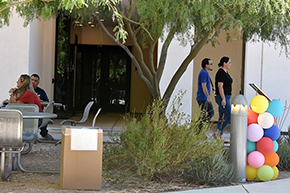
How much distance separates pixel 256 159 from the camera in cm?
465

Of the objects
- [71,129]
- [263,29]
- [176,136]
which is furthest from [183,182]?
[263,29]

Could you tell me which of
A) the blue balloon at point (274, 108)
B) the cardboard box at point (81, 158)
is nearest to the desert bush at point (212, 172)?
the blue balloon at point (274, 108)

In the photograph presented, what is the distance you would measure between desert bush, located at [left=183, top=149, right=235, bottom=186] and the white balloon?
695mm

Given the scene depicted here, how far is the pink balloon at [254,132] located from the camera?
4.65m

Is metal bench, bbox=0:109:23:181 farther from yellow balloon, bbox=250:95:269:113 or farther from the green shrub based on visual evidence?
the green shrub

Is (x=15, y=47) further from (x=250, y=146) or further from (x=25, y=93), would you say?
(x=250, y=146)

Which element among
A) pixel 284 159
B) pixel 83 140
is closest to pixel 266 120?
pixel 284 159

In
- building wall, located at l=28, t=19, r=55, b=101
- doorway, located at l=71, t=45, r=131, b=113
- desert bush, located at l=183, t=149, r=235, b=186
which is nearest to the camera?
desert bush, located at l=183, t=149, r=235, b=186

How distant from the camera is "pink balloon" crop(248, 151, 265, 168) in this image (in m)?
4.65

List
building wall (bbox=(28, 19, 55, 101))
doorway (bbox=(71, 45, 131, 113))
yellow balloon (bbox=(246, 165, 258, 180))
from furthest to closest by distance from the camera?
doorway (bbox=(71, 45, 131, 113)), building wall (bbox=(28, 19, 55, 101)), yellow balloon (bbox=(246, 165, 258, 180))

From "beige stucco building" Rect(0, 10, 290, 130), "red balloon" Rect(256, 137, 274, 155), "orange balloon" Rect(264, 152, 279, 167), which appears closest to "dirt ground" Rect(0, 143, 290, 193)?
"orange balloon" Rect(264, 152, 279, 167)

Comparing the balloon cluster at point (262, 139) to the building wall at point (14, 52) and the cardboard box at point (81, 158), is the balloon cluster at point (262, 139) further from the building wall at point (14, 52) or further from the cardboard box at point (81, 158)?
the building wall at point (14, 52)

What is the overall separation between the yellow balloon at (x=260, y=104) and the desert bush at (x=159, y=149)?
694mm

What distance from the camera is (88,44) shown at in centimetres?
1580
